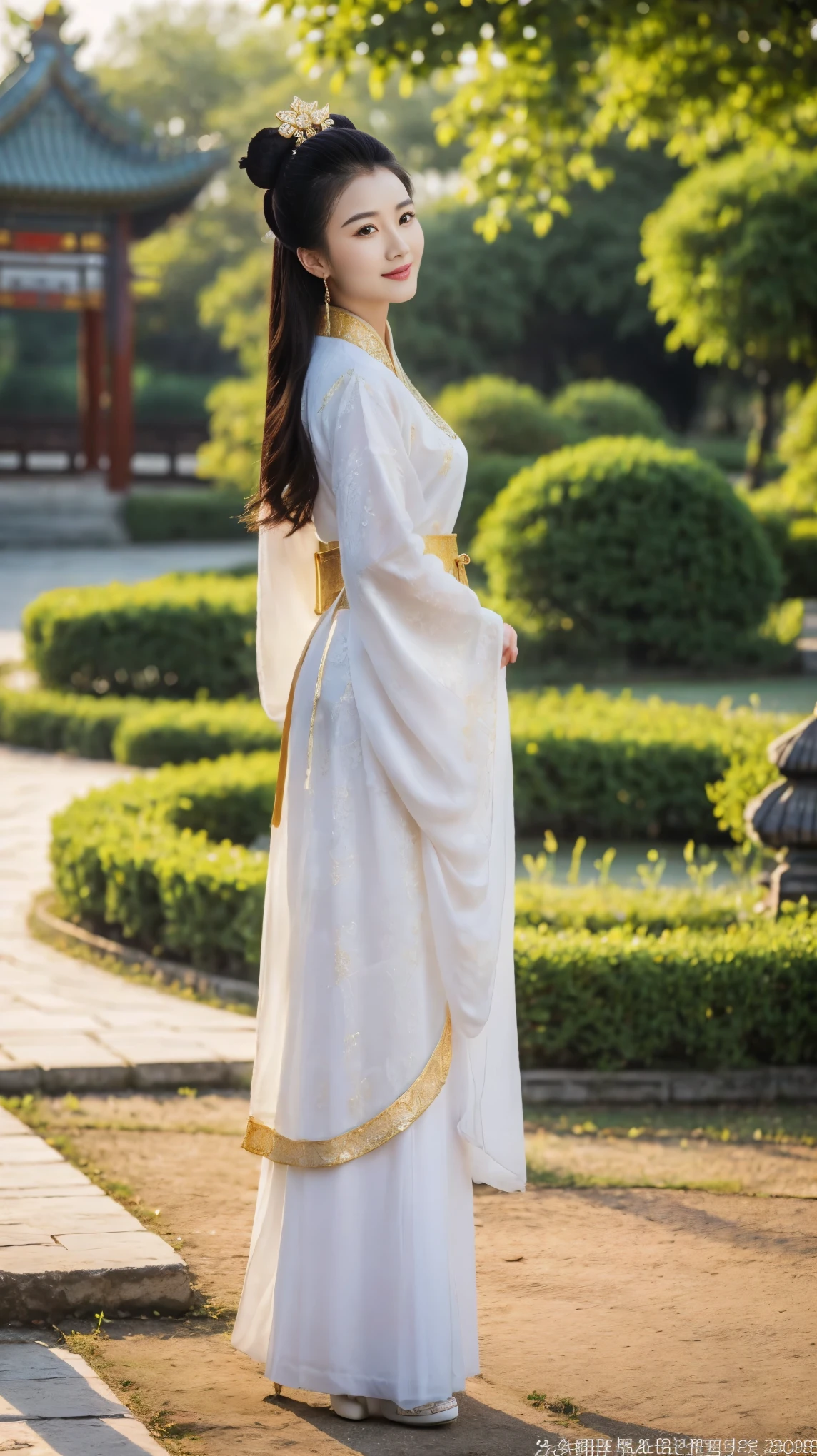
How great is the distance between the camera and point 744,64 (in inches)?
440

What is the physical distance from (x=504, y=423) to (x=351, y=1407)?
16.6m

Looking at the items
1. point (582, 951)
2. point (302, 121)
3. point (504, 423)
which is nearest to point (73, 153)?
point (504, 423)

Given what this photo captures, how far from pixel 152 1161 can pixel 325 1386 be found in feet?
4.90

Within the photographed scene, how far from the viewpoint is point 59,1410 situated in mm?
2682

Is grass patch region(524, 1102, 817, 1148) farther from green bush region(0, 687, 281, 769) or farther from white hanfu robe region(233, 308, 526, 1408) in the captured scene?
green bush region(0, 687, 281, 769)

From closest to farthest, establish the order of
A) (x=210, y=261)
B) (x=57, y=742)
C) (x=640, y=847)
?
(x=640, y=847), (x=57, y=742), (x=210, y=261)

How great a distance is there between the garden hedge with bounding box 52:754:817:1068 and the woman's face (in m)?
2.46

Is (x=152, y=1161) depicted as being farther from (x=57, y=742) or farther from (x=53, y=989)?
(x=57, y=742)

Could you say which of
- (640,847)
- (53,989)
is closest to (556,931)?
(53,989)

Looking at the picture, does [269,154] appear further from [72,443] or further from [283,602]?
[72,443]

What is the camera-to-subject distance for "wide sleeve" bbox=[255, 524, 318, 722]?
3.10 metres

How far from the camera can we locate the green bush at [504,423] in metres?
18.8

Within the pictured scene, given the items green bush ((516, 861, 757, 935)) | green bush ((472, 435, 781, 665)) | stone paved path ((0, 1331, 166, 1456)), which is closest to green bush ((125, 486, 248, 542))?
green bush ((472, 435, 781, 665))

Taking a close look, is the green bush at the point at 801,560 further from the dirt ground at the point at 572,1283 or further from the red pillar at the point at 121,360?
the dirt ground at the point at 572,1283
